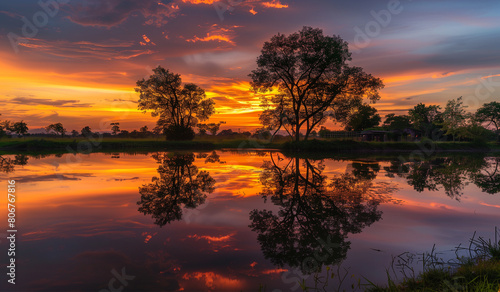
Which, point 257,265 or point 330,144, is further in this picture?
point 330,144

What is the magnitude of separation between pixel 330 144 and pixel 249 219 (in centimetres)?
4238

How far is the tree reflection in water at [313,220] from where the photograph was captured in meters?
5.36

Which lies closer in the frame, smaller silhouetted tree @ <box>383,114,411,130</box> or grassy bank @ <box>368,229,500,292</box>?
grassy bank @ <box>368,229,500,292</box>

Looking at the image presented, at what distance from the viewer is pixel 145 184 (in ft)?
43.2

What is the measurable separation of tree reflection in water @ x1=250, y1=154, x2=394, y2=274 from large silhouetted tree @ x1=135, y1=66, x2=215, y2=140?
57.3m

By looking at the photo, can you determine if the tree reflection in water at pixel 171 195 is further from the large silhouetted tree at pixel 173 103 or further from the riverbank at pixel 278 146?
the large silhouetted tree at pixel 173 103

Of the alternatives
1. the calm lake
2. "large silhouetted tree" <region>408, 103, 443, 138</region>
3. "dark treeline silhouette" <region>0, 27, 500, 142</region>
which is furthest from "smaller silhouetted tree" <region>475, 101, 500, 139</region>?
the calm lake

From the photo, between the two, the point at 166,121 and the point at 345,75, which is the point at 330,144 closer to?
the point at 345,75

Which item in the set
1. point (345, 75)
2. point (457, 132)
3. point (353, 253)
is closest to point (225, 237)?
point (353, 253)

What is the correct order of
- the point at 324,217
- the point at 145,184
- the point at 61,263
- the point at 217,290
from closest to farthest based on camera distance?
the point at 217,290 < the point at 61,263 < the point at 324,217 < the point at 145,184

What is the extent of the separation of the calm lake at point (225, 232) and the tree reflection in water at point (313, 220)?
0.03 metres

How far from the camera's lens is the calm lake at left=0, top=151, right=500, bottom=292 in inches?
178

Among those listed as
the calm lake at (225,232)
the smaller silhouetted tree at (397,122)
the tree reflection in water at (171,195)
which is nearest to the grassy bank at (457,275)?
the calm lake at (225,232)

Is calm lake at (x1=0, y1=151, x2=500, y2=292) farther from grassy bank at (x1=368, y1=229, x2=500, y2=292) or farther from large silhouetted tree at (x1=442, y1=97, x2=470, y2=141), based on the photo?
large silhouetted tree at (x1=442, y1=97, x2=470, y2=141)
